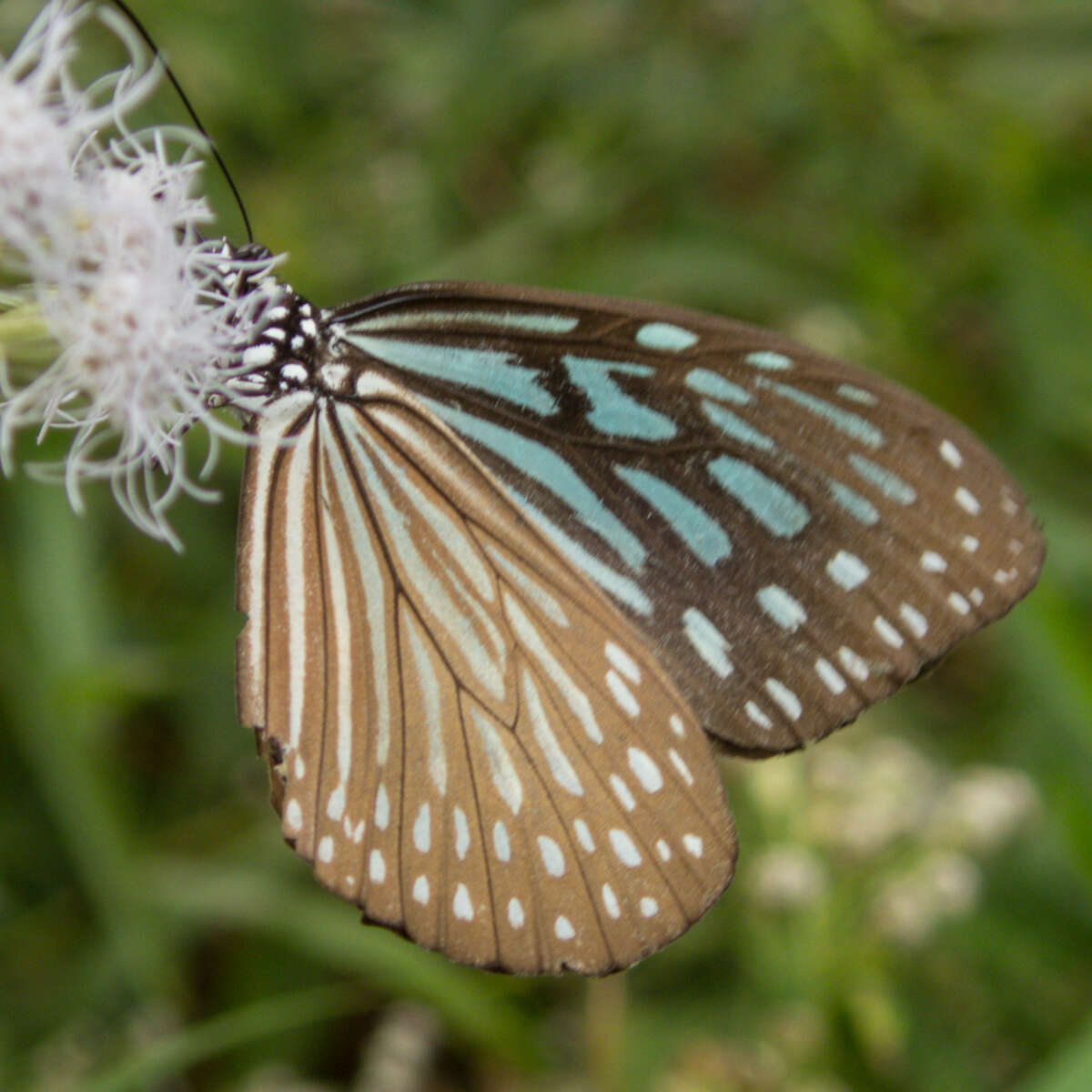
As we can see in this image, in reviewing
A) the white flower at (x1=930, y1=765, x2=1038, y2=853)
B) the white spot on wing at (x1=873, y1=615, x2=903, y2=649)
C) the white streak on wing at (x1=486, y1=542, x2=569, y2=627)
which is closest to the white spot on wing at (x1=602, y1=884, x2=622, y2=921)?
the white streak on wing at (x1=486, y1=542, x2=569, y2=627)

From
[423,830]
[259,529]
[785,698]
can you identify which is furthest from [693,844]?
[259,529]

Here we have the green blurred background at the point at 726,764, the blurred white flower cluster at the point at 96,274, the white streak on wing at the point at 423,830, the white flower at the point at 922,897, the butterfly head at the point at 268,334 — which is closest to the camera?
the blurred white flower cluster at the point at 96,274

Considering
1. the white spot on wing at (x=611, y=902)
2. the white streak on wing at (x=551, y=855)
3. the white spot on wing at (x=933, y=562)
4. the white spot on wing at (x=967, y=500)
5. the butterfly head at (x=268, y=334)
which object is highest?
the butterfly head at (x=268, y=334)

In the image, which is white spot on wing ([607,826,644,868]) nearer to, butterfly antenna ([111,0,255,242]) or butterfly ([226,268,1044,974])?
butterfly ([226,268,1044,974])

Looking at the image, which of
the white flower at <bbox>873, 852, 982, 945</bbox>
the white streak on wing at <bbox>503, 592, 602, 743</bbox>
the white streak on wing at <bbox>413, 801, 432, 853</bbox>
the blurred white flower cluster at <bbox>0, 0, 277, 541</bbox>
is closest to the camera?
the blurred white flower cluster at <bbox>0, 0, 277, 541</bbox>

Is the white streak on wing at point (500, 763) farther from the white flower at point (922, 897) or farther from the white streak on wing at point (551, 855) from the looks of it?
the white flower at point (922, 897)

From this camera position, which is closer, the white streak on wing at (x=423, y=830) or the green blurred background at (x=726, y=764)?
the white streak on wing at (x=423, y=830)

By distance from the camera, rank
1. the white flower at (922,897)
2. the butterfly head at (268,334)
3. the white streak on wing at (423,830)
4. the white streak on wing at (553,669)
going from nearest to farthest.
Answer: the butterfly head at (268,334), the white streak on wing at (423,830), the white streak on wing at (553,669), the white flower at (922,897)

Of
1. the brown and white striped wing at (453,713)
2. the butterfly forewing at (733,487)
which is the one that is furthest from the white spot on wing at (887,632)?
the brown and white striped wing at (453,713)

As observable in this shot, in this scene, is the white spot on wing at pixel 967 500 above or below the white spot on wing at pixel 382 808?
above
